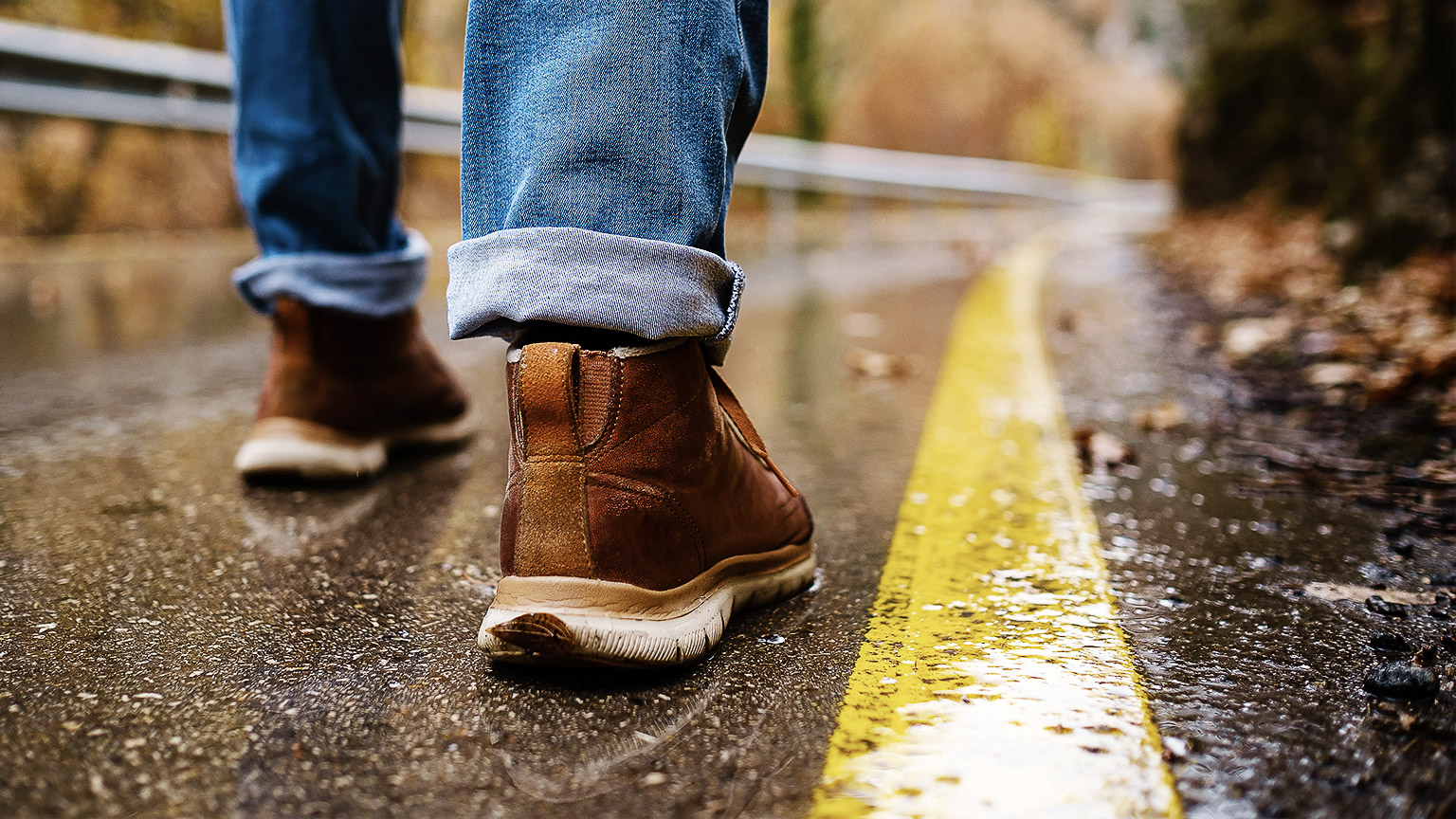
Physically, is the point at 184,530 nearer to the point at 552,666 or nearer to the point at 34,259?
the point at 552,666

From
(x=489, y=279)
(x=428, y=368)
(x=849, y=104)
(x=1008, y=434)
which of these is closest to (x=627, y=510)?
(x=489, y=279)

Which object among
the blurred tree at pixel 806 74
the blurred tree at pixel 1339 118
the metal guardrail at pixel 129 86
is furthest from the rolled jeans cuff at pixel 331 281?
the blurred tree at pixel 806 74

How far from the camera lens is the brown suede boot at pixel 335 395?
1992 mm

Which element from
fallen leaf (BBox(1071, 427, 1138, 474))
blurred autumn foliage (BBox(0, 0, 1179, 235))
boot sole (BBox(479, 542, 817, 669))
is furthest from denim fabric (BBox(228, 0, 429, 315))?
blurred autumn foliage (BBox(0, 0, 1179, 235))

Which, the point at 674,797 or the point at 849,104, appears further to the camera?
the point at 849,104

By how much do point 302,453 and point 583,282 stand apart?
1.00 meters

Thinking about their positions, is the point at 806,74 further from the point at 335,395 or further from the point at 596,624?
the point at 596,624

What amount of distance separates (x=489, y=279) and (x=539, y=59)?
263mm

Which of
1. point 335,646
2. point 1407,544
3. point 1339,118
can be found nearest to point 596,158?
point 335,646

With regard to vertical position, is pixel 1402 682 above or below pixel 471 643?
above

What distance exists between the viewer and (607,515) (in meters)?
1.24

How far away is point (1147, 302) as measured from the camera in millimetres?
5293

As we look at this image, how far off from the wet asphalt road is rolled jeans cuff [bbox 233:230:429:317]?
34cm

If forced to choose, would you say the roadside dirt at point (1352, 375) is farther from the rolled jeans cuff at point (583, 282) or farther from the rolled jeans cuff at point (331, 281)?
the rolled jeans cuff at point (331, 281)
